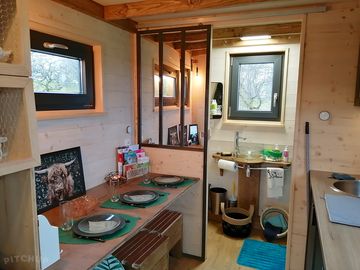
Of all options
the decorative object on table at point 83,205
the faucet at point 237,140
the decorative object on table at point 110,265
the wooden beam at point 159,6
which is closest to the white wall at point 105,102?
the wooden beam at point 159,6

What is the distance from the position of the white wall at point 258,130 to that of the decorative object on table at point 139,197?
1.65 m

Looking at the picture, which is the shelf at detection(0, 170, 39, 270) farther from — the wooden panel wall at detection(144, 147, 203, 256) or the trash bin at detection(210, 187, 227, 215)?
the trash bin at detection(210, 187, 227, 215)

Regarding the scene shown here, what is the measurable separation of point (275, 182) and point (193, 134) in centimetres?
116

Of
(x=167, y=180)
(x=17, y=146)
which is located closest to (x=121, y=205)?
(x=167, y=180)

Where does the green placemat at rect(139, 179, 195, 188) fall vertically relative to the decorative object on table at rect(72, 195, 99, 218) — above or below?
below

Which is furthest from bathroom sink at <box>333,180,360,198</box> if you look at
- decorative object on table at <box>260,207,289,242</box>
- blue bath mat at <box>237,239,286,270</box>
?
decorative object on table at <box>260,207,289,242</box>

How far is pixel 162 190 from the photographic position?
2.15 m

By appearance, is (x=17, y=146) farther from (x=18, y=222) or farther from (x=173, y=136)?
(x=173, y=136)

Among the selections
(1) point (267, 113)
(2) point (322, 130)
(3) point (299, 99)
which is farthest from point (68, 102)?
(1) point (267, 113)

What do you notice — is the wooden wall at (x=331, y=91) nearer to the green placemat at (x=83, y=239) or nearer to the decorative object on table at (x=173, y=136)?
the decorative object on table at (x=173, y=136)

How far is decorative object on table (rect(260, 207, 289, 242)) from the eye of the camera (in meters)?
A: 3.02

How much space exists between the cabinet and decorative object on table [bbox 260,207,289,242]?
8.50ft

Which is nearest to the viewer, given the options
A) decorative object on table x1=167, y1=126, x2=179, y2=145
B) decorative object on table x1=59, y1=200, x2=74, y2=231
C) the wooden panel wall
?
decorative object on table x1=59, y1=200, x2=74, y2=231

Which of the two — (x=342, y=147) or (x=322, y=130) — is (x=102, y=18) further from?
(x=342, y=147)
